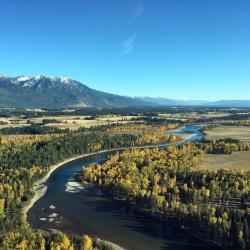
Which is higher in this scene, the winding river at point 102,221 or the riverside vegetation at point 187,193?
the riverside vegetation at point 187,193

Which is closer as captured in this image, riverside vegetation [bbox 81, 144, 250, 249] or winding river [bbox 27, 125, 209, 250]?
winding river [bbox 27, 125, 209, 250]

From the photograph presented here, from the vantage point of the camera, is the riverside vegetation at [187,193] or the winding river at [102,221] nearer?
Result: the winding river at [102,221]

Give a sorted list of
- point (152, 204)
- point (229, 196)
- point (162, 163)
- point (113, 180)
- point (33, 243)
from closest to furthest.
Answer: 1. point (33, 243)
2. point (152, 204)
3. point (229, 196)
4. point (113, 180)
5. point (162, 163)

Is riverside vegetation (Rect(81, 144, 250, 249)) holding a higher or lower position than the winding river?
higher

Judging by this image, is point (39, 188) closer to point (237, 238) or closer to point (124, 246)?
point (124, 246)

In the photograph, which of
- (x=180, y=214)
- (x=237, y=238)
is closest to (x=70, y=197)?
(x=180, y=214)
